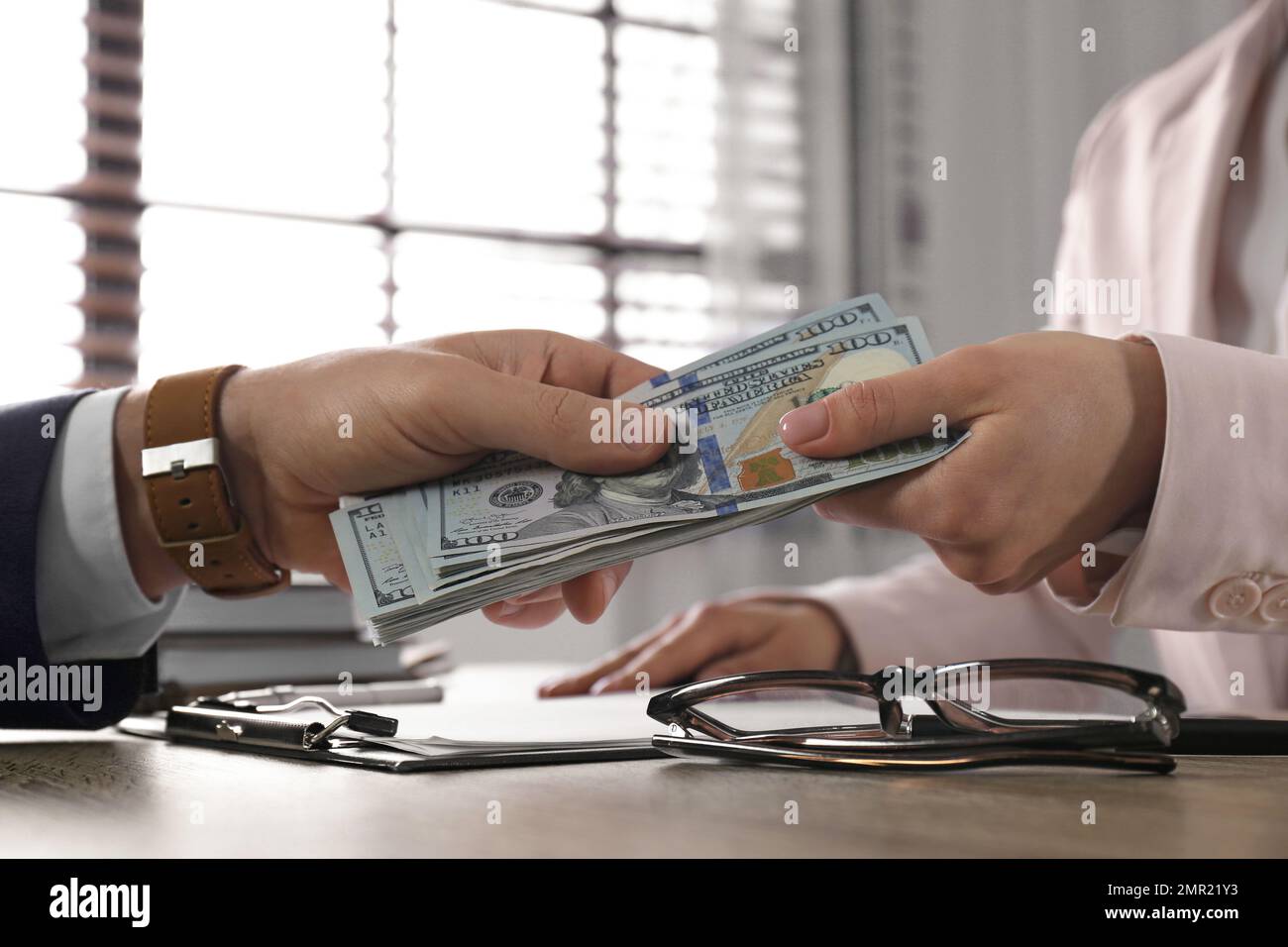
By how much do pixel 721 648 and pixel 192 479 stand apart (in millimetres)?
575

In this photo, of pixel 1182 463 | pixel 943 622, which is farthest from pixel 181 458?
pixel 943 622

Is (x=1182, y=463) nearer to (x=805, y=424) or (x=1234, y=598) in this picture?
(x=1234, y=598)

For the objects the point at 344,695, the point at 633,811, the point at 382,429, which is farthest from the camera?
the point at 344,695

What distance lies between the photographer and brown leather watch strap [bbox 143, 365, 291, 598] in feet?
2.48

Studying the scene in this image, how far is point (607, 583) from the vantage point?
0.85 m

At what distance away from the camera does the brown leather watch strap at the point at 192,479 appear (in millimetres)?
756

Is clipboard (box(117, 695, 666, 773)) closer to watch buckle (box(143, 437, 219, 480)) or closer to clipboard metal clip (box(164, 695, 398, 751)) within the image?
clipboard metal clip (box(164, 695, 398, 751))

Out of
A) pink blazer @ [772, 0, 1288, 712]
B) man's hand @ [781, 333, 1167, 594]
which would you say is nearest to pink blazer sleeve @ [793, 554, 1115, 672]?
pink blazer @ [772, 0, 1288, 712]

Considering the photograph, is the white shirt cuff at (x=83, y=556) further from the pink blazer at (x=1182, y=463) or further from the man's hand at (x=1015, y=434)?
the pink blazer at (x=1182, y=463)

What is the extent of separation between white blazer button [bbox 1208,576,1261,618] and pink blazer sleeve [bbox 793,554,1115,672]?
1.72 feet

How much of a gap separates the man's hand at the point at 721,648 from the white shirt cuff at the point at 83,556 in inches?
15.6
